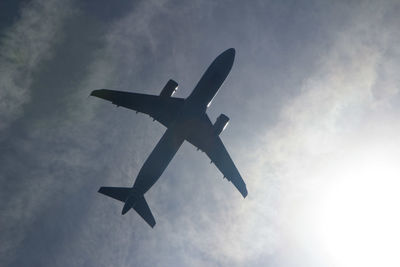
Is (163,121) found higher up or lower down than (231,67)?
lower down

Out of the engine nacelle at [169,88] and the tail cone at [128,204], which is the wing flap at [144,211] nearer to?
the tail cone at [128,204]

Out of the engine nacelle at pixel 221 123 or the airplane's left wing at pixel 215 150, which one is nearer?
the engine nacelle at pixel 221 123

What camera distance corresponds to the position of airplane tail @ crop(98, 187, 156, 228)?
47938 mm

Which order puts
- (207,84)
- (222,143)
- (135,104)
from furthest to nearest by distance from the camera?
(222,143), (135,104), (207,84)

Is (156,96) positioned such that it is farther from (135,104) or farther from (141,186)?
(141,186)

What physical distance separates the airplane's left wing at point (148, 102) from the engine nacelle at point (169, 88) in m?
0.64

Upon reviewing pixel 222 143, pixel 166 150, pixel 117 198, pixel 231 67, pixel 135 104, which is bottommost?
pixel 117 198

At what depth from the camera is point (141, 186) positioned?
46.8 meters

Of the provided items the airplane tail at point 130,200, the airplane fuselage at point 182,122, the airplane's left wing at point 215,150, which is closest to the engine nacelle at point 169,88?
the airplane fuselage at point 182,122

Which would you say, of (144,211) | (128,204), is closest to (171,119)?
(128,204)

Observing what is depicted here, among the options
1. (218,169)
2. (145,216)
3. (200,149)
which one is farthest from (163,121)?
(145,216)

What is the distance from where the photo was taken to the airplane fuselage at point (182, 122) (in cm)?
4550

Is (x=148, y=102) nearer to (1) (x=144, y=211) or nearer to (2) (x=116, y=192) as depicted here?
(2) (x=116, y=192)

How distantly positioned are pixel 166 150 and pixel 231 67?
587 inches
